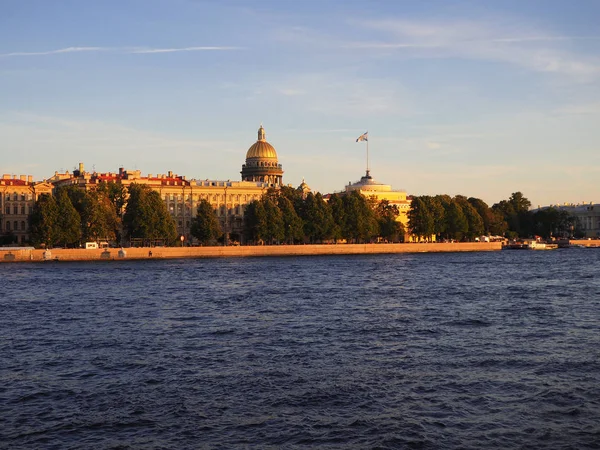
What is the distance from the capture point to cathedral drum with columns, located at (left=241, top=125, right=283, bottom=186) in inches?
5674

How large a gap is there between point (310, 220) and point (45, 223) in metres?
36.9

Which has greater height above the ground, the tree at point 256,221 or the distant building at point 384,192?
the distant building at point 384,192

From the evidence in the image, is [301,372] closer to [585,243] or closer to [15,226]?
[15,226]

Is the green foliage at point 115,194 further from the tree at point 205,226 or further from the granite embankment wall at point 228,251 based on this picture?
the granite embankment wall at point 228,251

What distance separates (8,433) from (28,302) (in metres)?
24.1

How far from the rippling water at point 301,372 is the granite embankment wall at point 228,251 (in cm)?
4345

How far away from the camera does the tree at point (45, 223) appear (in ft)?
276

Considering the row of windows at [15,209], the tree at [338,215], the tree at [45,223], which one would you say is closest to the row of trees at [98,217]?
the tree at [45,223]

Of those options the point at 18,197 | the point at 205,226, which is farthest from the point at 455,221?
the point at 18,197

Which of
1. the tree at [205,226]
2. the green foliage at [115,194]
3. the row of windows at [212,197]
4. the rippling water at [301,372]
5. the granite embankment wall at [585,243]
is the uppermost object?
the row of windows at [212,197]

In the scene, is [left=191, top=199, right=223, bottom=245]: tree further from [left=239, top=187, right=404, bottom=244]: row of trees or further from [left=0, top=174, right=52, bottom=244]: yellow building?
[left=0, top=174, right=52, bottom=244]: yellow building

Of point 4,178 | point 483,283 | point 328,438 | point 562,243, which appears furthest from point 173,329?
point 562,243

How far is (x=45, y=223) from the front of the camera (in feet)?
276

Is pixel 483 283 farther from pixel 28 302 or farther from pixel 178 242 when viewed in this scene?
pixel 178 242
